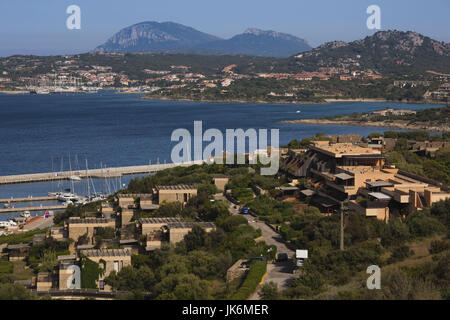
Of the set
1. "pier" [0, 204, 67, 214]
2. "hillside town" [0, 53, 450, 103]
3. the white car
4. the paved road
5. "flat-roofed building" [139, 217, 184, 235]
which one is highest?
"hillside town" [0, 53, 450, 103]

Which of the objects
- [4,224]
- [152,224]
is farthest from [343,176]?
[4,224]

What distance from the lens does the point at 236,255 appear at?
9.66 meters

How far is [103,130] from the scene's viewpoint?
42875mm

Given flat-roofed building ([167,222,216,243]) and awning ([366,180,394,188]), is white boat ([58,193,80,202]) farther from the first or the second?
awning ([366,180,394,188])

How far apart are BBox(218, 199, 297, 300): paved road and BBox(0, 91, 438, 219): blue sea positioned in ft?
36.3

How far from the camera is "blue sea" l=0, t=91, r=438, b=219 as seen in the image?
28094 millimetres

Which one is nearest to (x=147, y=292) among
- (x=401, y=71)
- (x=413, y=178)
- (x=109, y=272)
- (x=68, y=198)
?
(x=109, y=272)

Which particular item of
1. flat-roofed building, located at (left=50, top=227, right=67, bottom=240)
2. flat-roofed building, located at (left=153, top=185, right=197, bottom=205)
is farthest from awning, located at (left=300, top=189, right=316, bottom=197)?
flat-roofed building, located at (left=50, top=227, right=67, bottom=240)

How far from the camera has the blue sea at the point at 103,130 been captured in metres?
28.1

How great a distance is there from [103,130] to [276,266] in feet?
114

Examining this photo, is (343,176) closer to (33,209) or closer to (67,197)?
(33,209)

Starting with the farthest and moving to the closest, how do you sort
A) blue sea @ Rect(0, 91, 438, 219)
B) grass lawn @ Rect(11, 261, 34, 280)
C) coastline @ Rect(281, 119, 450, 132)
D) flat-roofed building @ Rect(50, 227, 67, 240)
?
1. coastline @ Rect(281, 119, 450, 132)
2. blue sea @ Rect(0, 91, 438, 219)
3. flat-roofed building @ Rect(50, 227, 67, 240)
4. grass lawn @ Rect(11, 261, 34, 280)
